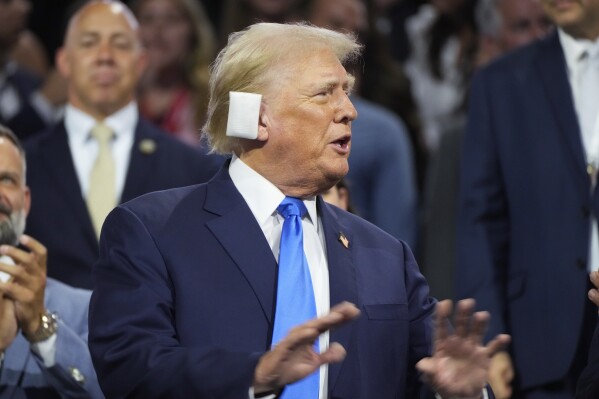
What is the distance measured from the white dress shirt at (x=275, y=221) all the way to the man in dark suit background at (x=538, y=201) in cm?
124

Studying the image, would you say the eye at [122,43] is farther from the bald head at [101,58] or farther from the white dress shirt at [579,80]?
the white dress shirt at [579,80]

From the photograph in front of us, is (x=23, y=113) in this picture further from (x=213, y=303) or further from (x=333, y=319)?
(x=333, y=319)

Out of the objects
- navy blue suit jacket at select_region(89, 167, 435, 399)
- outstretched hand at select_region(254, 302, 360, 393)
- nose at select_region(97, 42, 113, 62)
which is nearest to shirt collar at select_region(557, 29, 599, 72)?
navy blue suit jacket at select_region(89, 167, 435, 399)

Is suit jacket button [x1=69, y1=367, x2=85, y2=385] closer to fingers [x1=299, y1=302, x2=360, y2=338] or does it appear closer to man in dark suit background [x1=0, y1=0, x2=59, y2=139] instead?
fingers [x1=299, y1=302, x2=360, y2=338]

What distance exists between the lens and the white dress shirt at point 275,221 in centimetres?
384

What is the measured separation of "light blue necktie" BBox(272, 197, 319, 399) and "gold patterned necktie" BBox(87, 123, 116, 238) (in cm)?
174

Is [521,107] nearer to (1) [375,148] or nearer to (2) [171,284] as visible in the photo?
(1) [375,148]

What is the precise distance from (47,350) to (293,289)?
953mm

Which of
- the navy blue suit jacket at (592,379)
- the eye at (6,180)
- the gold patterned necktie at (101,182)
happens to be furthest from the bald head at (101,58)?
the navy blue suit jacket at (592,379)

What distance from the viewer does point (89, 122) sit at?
5758 mm

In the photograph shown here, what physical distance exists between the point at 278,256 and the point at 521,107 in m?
1.68

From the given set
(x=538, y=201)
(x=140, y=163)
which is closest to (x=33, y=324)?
(x=140, y=163)

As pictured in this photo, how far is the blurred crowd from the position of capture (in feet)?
16.7

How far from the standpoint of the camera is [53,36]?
9.01 m
